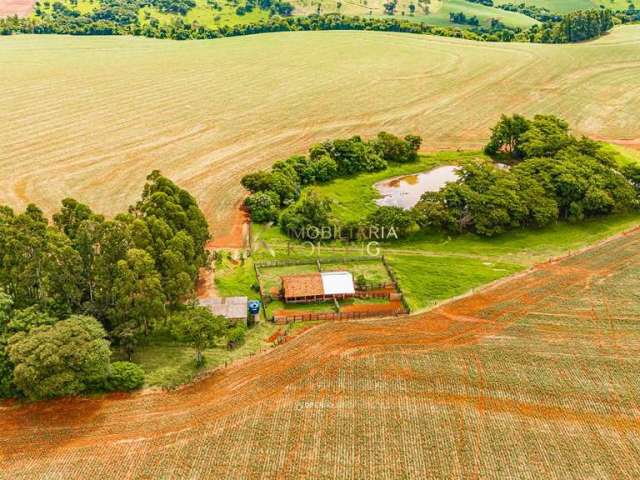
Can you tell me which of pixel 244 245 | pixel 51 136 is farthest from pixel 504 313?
pixel 51 136

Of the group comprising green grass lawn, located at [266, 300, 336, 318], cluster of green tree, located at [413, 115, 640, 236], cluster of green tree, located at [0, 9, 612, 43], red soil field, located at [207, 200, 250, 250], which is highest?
cluster of green tree, located at [0, 9, 612, 43]

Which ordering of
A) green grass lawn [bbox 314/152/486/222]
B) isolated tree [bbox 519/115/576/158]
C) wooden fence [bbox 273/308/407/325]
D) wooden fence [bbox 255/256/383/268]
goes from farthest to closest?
isolated tree [bbox 519/115/576/158] < green grass lawn [bbox 314/152/486/222] < wooden fence [bbox 255/256/383/268] < wooden fence [bbox 273/308/407/325]

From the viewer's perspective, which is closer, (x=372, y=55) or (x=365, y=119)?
(x=365, y=119)

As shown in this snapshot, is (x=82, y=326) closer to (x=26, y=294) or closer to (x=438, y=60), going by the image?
(x=26, y=294)

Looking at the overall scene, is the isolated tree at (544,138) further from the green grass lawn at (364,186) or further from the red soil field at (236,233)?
the red soil field at (236,233)

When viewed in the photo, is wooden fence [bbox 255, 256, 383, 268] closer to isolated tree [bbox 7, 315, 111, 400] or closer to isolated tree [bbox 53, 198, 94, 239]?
isolated tree [bbox 53, 198, 94, 239]

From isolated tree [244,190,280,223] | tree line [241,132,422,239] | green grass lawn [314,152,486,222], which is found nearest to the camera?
tree line [241,132,422,239]

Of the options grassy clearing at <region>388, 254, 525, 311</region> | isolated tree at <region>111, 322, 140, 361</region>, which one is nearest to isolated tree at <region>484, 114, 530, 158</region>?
grassy clearing at <region>388, 254, 525, 311</region>
